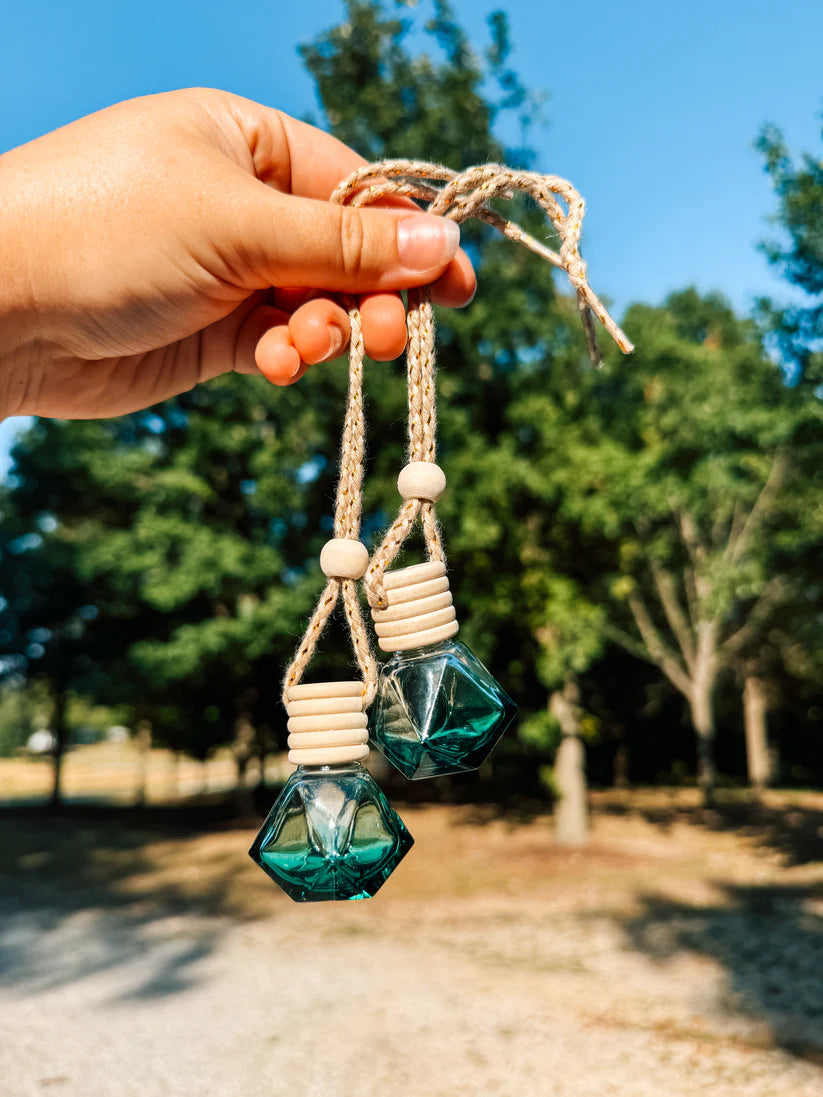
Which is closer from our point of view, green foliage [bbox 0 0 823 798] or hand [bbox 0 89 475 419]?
hand [bbox 0 89 475 419]

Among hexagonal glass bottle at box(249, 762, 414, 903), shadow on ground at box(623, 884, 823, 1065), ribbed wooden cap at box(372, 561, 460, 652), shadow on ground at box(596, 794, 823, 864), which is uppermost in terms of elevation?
ribbed wooden cap at box(372, 561, 460, 652)

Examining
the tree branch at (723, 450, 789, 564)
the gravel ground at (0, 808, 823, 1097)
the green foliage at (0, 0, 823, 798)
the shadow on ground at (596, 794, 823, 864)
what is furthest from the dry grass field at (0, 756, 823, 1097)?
the tree branch at (723, 450, 789, 564)

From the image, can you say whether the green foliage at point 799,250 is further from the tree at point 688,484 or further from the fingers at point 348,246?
the fingers at point 348,246

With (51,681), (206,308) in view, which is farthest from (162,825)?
(206,308)

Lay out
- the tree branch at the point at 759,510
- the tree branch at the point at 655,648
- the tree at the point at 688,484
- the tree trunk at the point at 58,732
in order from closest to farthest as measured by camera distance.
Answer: the tree at the point at 688,484, the tree branch at the point at 759,510, the tree branch at the point at 655,648, the tree trunk at the point at 58,732

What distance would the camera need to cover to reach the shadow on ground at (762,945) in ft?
19.7

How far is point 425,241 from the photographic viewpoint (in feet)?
4.81

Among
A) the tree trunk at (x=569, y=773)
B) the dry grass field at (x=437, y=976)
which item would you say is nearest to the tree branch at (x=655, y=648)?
the tree trunk at (x=569, y=773)

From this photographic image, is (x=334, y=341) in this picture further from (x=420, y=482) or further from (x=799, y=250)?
(x=799, y=250)

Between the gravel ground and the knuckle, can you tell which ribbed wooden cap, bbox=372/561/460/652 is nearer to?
the knuckle

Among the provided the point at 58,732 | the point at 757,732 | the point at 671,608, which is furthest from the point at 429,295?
the point at 757,732

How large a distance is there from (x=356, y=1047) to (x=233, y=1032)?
2.85ft

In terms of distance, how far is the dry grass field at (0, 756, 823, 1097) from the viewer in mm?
5219

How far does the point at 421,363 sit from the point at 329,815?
2.15 ft
